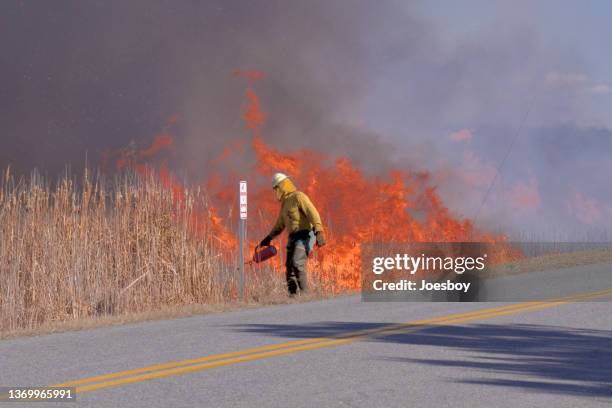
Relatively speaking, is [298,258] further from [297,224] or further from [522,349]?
[522,349]

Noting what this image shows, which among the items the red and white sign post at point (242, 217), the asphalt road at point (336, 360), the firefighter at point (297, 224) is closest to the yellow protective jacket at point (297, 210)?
the firefighter at point (297, 224)

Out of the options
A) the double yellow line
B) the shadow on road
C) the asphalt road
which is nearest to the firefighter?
the asphalt road

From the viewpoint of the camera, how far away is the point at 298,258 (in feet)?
54.0

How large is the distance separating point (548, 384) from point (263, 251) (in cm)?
971

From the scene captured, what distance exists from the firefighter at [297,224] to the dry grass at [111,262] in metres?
0.50

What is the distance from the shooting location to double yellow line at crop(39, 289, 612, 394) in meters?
8.41

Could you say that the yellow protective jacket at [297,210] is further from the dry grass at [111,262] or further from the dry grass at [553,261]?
the dry grass at [553,261]

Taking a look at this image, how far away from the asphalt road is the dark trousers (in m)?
2.82

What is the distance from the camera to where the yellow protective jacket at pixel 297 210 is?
53.7 ft

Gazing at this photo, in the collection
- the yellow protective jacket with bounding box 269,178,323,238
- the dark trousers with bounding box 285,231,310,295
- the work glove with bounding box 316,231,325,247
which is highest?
A: the yellow protective jacket with bounding box 269,178,323,238

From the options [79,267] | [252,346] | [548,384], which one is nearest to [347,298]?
[79,267]

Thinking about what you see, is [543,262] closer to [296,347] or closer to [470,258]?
[470,258]

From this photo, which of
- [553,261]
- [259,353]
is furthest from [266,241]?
[553,261]

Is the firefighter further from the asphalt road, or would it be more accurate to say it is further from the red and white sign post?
the asphalt road
